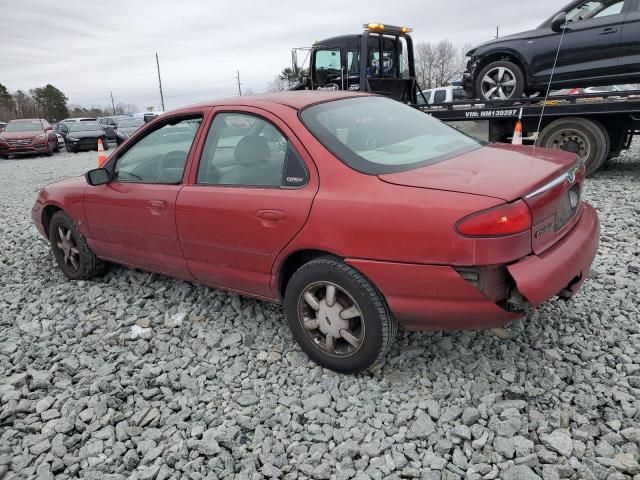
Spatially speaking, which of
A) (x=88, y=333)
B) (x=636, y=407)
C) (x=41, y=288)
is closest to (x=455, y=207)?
(x=636, y=407)

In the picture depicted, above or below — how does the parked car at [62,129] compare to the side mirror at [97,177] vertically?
below

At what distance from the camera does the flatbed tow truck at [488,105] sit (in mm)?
7094

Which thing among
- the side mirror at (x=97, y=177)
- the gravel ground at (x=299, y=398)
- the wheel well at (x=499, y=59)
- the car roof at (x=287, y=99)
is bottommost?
the gravel ground at (x=299, y=398)

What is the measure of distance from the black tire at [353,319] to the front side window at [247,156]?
1.71 feet

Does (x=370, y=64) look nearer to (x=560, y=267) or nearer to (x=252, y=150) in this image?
(x=252, y=150)

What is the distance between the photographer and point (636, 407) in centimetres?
249

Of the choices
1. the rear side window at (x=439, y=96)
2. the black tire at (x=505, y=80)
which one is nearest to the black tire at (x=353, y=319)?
the black tire at (x=505, y=80)

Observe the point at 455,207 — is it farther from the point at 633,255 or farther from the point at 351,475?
the point at 633,255

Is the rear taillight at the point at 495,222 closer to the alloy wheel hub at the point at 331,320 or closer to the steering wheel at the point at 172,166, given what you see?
the alloy wheel hub at the point at 331,320

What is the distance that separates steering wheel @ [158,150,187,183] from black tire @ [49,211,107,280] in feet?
4.13

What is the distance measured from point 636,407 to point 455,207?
1308 mm

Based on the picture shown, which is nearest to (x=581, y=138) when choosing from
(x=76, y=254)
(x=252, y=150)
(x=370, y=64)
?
(x=370, y=64)

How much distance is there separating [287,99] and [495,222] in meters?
1.63

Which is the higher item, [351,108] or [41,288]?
[351,108]
